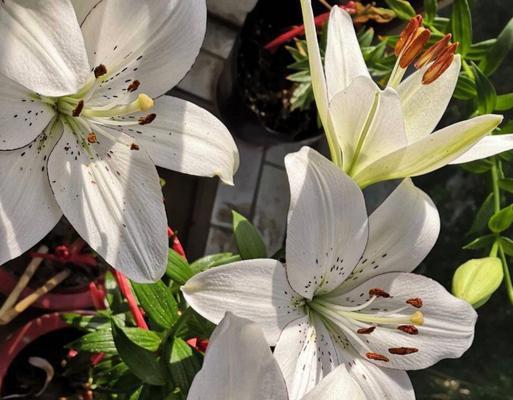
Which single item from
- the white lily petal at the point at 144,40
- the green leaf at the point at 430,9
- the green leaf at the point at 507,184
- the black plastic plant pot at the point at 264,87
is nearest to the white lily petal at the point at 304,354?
the white lily petal at the point at 144,40

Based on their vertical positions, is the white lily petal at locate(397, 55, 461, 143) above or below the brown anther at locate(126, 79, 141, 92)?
below

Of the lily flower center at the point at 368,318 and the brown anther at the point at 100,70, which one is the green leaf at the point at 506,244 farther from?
the brown anther at the point at 100,70

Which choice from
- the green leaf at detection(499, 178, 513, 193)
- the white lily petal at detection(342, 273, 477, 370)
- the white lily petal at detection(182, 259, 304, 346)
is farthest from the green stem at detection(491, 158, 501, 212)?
the white lily petal at detection(182, 259, 304, 346)

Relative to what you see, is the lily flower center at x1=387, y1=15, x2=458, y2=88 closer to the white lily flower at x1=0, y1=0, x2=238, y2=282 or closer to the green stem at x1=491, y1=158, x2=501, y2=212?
the white lily flower at x1=0, y1=0, x2=238, y2=282

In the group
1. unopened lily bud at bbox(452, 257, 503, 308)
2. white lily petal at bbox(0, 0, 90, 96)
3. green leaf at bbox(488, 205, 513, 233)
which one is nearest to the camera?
white lily petal at bbox(0, 0, 90, 96)

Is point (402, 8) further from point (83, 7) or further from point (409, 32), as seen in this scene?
point (83, 7)

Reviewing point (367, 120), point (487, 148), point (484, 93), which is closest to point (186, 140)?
point (367, 120)
